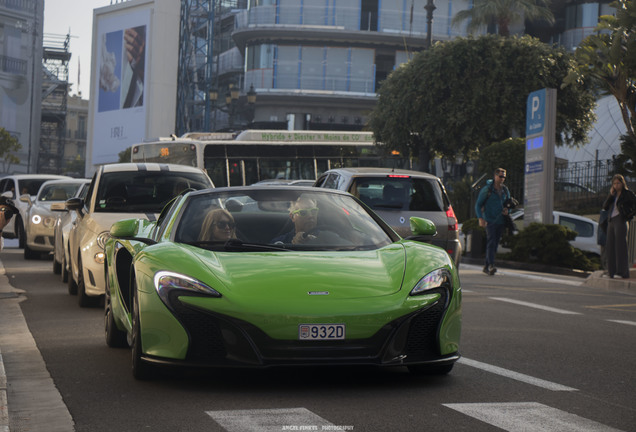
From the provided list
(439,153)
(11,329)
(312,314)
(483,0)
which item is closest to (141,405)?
(312,314)

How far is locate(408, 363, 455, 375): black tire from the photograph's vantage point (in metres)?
7.54

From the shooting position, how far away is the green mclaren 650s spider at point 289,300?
6801 mm

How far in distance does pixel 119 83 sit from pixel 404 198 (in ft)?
254

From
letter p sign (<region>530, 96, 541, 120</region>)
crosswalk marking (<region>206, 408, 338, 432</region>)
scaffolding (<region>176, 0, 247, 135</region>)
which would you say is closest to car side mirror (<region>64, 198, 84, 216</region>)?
crosswalk marking (<region>206, 408, 338, 432</region>)

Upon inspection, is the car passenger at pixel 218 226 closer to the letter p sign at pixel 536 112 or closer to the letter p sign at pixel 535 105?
the letter p sign at pixel 536 112

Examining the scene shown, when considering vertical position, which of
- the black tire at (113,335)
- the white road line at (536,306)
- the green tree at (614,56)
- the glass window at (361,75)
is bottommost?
the white road line at (536,306)

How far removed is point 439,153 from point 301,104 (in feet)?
84.0

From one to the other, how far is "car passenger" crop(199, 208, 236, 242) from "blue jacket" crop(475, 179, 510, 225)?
42.3 feet

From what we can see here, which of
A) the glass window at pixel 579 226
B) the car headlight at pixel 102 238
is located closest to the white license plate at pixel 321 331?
the car headlight at pixel 102 238

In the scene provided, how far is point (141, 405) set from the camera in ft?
21.4

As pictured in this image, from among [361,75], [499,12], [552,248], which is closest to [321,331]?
[552,248]

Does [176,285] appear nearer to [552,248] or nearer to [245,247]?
[245,247]

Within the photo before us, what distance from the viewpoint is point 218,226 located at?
316 inches

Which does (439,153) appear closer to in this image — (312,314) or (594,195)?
(594,195)
